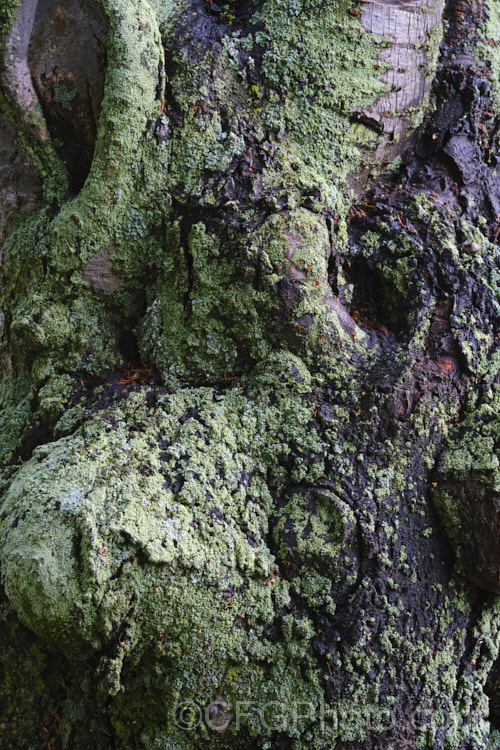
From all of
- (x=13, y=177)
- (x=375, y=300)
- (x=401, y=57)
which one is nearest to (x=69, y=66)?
(x=13, y=177)

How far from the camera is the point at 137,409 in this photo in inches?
87.5

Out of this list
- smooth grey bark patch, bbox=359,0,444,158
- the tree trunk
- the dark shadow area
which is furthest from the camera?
smooth grey bark patch, bbox=359,0,444,158

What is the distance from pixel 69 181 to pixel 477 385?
1924mm

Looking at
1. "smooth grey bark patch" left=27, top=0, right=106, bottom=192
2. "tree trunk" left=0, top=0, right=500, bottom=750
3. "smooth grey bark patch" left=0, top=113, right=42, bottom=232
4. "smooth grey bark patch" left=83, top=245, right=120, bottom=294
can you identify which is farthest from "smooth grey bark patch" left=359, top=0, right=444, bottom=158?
"smooth grey bark patch" left=0, top=113, right=42, bottom=232

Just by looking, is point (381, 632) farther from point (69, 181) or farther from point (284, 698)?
point (69, 181)

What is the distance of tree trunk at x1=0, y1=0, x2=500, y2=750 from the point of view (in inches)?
78.2

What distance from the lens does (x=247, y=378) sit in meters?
2.34

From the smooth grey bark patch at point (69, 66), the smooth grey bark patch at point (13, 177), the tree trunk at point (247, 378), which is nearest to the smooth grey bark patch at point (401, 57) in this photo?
the tree trunk at point (247, 378)

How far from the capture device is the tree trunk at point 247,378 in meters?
1.99

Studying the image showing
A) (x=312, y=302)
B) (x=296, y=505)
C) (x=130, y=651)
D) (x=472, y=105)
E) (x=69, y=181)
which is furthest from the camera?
(x=472, y=105)

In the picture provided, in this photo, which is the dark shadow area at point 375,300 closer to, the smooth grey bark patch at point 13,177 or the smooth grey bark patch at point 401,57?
→ the smooth grey bark patch at point 401,57

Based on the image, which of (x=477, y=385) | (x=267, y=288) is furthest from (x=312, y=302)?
(x=477, y=385)

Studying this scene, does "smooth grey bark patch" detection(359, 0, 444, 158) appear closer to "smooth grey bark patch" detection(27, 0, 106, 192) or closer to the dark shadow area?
the dark shadow area

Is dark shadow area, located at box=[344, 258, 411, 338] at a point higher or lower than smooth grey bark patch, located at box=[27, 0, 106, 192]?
lower
